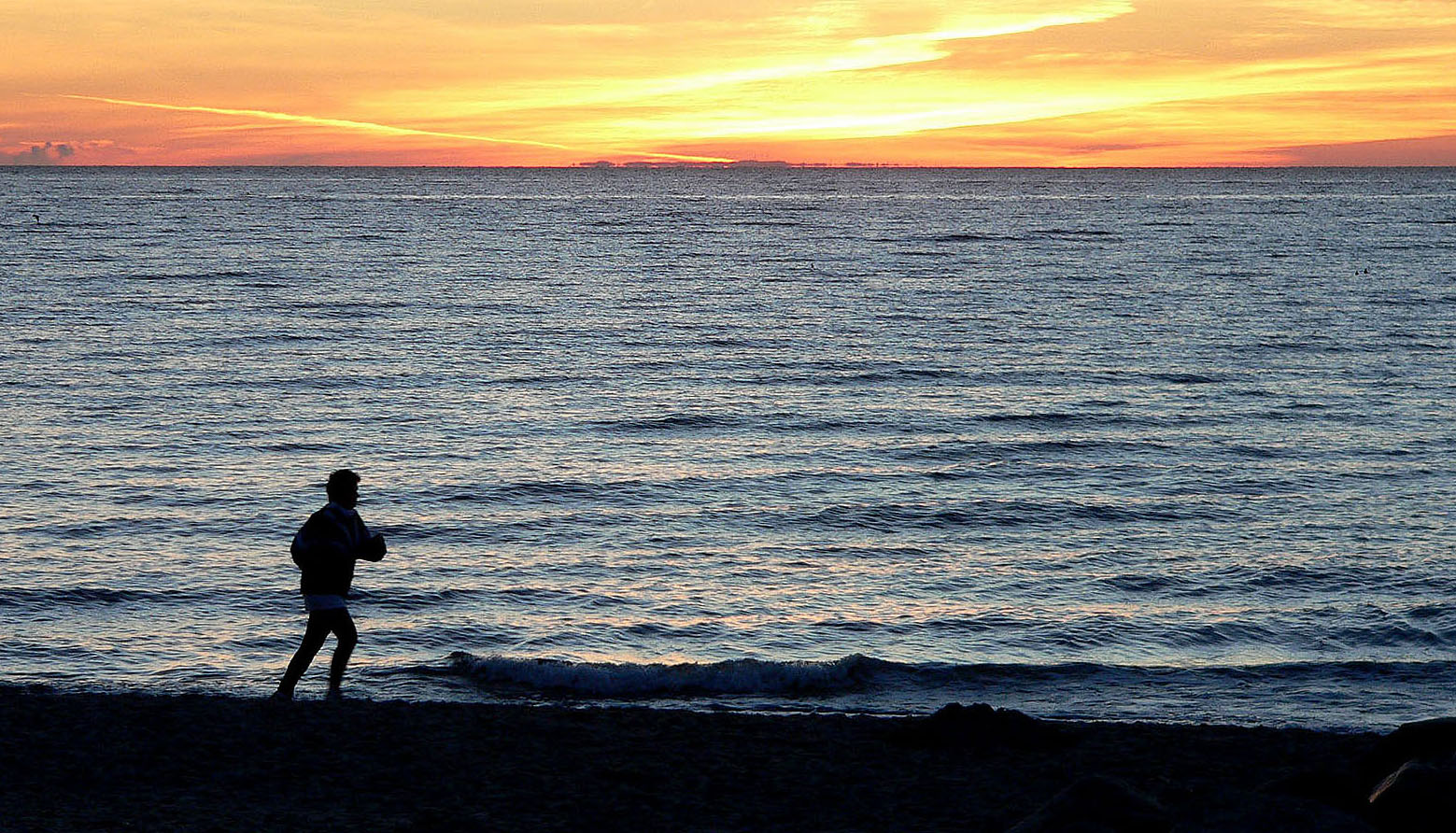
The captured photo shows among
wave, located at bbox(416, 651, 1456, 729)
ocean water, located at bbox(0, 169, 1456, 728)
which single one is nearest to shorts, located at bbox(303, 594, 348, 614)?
ocean water, located at bbox(0, 169, 1456, 728)

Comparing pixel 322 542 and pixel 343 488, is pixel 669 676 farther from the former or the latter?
pixel 343 488

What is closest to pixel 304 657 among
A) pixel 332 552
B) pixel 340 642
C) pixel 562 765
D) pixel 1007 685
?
pixel 340 642

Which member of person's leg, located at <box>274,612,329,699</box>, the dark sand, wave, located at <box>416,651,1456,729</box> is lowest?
wave, located at <box>416,651,1456,729</box>

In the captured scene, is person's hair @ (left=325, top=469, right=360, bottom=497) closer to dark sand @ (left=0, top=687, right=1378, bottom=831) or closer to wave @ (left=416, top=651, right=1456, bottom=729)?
dark sand @ (left=0, top=687, right=1378, bottom=831)

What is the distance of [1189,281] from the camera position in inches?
2386

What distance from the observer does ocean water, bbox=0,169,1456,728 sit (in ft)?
41.6

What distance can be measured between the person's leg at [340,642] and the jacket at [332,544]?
0.39 metres

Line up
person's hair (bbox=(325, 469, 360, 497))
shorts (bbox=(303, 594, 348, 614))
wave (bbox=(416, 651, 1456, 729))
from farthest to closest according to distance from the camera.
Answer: wave (bbox=(416, 651, 1456, 729)) → shorts (bbox=(303, 594, 348, 614)) → person's hair (bbox=(325, 469, 360, 497))

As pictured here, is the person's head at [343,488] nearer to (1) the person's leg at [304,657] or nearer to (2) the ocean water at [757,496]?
(1) the person's leg at [304,657]

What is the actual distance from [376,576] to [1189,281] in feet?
170

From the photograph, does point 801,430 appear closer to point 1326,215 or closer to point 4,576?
point 4,576

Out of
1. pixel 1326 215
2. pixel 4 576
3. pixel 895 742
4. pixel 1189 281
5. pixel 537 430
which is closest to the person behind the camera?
pixel 895 742

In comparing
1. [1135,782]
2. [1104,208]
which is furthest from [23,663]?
[1104,208]

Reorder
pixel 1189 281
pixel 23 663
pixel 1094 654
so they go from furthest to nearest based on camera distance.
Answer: pixel 1189 281 → pixel 1094 654 → pixel 23 663
